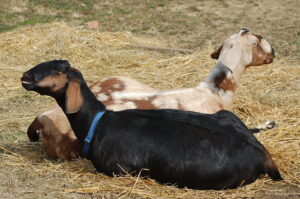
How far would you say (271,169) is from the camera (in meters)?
5.11

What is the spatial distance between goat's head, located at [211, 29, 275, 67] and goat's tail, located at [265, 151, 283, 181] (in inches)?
77.3

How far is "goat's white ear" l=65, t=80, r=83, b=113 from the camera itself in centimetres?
526

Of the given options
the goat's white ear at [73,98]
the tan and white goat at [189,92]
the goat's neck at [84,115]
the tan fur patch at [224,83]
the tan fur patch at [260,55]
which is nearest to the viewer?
the goat's white ear at [73,98]

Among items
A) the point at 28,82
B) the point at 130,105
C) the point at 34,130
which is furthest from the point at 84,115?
the point at 34,130

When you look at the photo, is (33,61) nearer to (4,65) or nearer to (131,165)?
(4,65)

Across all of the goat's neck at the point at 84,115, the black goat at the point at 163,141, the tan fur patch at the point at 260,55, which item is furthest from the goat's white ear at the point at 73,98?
the tan fur patch at the point at 260,55

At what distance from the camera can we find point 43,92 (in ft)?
17.6

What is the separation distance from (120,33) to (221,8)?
11.5 ft

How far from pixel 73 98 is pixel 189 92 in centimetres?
166

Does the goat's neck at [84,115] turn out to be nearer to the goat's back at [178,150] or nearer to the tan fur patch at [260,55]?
the goat's back at [178,150]

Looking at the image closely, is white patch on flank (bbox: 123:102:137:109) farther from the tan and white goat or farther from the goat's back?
the goat's back

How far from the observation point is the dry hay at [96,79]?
5.02 m

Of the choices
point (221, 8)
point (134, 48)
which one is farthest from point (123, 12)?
point (134, 48)

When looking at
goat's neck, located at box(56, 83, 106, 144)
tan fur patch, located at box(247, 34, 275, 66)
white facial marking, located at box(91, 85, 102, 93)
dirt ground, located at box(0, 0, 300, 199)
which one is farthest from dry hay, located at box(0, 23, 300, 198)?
white facial marking, located at box(91, 85, 102, 93)
